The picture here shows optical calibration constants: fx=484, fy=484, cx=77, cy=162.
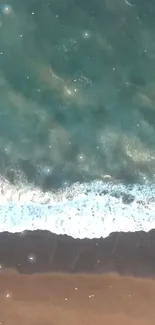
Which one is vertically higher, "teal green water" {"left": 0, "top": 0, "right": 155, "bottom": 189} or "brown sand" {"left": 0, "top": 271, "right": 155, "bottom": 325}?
"teal green water" {"left": 0, "top": 0, "right": 155, "bottom": 189}

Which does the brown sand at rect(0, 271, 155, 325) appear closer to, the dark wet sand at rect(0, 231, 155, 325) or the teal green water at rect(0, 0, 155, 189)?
the dark wet sand at rect(0, 231, 155, 325)

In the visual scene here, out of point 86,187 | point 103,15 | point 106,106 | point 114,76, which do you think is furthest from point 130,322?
point 103,15

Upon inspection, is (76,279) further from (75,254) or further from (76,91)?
(76,91)

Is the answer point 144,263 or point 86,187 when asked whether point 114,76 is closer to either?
point 86,187

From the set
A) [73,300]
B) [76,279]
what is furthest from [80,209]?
[73,300]

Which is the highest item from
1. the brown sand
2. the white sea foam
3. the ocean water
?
the ocean water

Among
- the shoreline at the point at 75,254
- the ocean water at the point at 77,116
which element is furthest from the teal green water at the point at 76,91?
the shoreline at the point at 75,254

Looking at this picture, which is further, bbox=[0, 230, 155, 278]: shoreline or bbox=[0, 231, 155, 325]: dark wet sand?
bbox=[0, 230, 155, 278]: shoreline

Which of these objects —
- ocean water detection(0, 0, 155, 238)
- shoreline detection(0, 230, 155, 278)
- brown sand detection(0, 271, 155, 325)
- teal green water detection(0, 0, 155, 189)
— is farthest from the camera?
teal green water detection(0, 0, 155, 189)

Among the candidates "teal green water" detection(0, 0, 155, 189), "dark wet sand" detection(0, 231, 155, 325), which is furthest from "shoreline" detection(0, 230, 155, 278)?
"teal green water" detection(0, 0, 155, 189)
